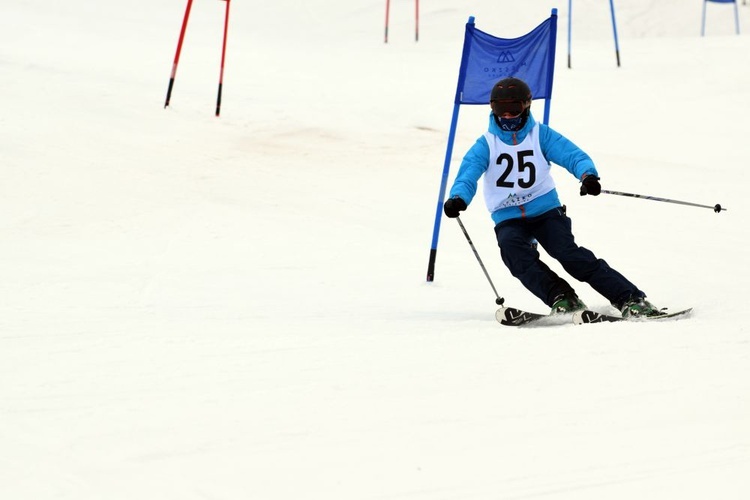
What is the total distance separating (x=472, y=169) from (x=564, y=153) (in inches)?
20.8

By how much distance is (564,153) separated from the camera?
5.98 m

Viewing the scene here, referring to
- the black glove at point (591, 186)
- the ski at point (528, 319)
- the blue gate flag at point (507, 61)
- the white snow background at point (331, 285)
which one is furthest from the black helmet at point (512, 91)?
the blue gate flag at point (507, 61)

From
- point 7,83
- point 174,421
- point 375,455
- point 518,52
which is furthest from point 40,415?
point 7,83

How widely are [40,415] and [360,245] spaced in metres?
4.83

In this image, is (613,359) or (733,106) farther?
(733,106)

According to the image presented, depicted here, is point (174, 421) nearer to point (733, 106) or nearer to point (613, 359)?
point (613, 359)

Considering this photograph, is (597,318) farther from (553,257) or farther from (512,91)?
(512,91)

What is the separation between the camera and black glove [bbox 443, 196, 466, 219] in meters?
5.87

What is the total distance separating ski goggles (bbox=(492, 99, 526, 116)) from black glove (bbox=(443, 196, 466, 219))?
554mm

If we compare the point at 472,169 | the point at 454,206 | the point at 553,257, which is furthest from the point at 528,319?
the point at 472,169

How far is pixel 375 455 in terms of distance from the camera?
3.60 meters

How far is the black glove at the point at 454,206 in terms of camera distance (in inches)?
231

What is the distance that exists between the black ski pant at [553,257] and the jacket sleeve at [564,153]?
0.27 metres

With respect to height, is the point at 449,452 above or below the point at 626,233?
above
